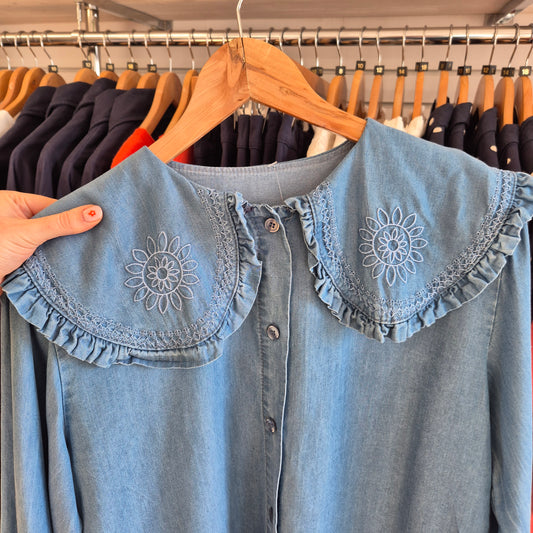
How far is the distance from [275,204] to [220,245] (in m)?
0.13

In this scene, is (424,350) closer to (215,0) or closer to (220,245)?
(220,245)

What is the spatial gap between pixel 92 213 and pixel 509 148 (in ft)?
2.30

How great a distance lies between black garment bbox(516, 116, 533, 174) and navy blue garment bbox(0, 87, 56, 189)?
3.26 feet

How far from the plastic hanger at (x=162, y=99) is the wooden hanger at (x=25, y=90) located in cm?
37

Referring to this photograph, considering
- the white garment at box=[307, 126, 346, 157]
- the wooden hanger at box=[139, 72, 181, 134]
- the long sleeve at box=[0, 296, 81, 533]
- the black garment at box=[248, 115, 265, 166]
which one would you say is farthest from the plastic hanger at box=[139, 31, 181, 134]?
the long sleeve at box=[0, 296, 81, 533]

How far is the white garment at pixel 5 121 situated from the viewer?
3.13 feet

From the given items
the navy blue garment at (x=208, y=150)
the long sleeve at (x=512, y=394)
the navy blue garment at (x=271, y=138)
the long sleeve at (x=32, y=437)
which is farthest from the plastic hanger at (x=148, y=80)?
the long sleeve at (x=512, y=394)

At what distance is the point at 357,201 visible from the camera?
599 mm

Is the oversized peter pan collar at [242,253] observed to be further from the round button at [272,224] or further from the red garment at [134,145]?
the red garment at [134,145]

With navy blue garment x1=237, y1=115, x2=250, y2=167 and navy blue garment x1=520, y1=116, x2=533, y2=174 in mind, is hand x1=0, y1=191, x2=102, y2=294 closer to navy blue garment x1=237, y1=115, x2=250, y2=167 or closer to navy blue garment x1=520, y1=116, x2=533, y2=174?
navy blue garment x1=237, y1=115, x2=250, y2=167

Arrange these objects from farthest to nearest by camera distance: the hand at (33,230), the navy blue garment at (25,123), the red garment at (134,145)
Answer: the navy blue garment at (25,123), the red garment at (134,145), the hand at (33,230)

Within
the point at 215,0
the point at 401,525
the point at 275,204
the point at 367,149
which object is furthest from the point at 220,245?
the point at 215,0

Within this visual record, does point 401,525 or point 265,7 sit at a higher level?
point 265,7

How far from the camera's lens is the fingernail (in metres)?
0.57
